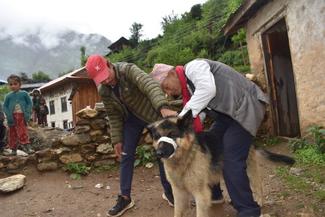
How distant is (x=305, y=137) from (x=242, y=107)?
3.90 m

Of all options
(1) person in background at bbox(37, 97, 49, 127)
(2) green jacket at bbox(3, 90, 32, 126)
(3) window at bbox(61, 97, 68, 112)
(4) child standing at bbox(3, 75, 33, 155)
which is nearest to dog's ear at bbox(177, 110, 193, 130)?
(4) child standing at bbox(3, 75, 33, 155)

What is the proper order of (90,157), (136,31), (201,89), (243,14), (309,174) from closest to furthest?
(201,89) → (309,174) → (90,157) → (243,14) → (136,31)

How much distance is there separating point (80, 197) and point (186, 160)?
9.02 feet

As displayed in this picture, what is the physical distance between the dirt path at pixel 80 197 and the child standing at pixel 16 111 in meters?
1.28

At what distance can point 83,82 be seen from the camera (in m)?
26.9

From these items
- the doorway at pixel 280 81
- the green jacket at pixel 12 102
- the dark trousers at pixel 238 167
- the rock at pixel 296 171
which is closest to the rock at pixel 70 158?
the green jacket at pixel 12 102

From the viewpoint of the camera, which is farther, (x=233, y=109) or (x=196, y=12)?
(x=196, y=12)

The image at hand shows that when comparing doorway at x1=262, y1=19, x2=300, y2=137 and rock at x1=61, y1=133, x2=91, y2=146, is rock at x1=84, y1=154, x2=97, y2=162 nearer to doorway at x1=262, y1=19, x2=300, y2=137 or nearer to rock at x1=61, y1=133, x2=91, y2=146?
rock at x1=61, y1=133, x2=91, y2=146

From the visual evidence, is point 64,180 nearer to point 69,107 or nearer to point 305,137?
point 305,137

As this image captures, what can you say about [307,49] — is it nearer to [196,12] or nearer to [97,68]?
[97,68]

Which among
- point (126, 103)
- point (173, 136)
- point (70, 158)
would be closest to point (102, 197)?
point (70, 158)

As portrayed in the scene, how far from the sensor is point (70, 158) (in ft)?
23.0

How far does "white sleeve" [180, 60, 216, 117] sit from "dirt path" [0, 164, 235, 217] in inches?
61.7

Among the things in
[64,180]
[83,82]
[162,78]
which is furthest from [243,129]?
[83,82]
